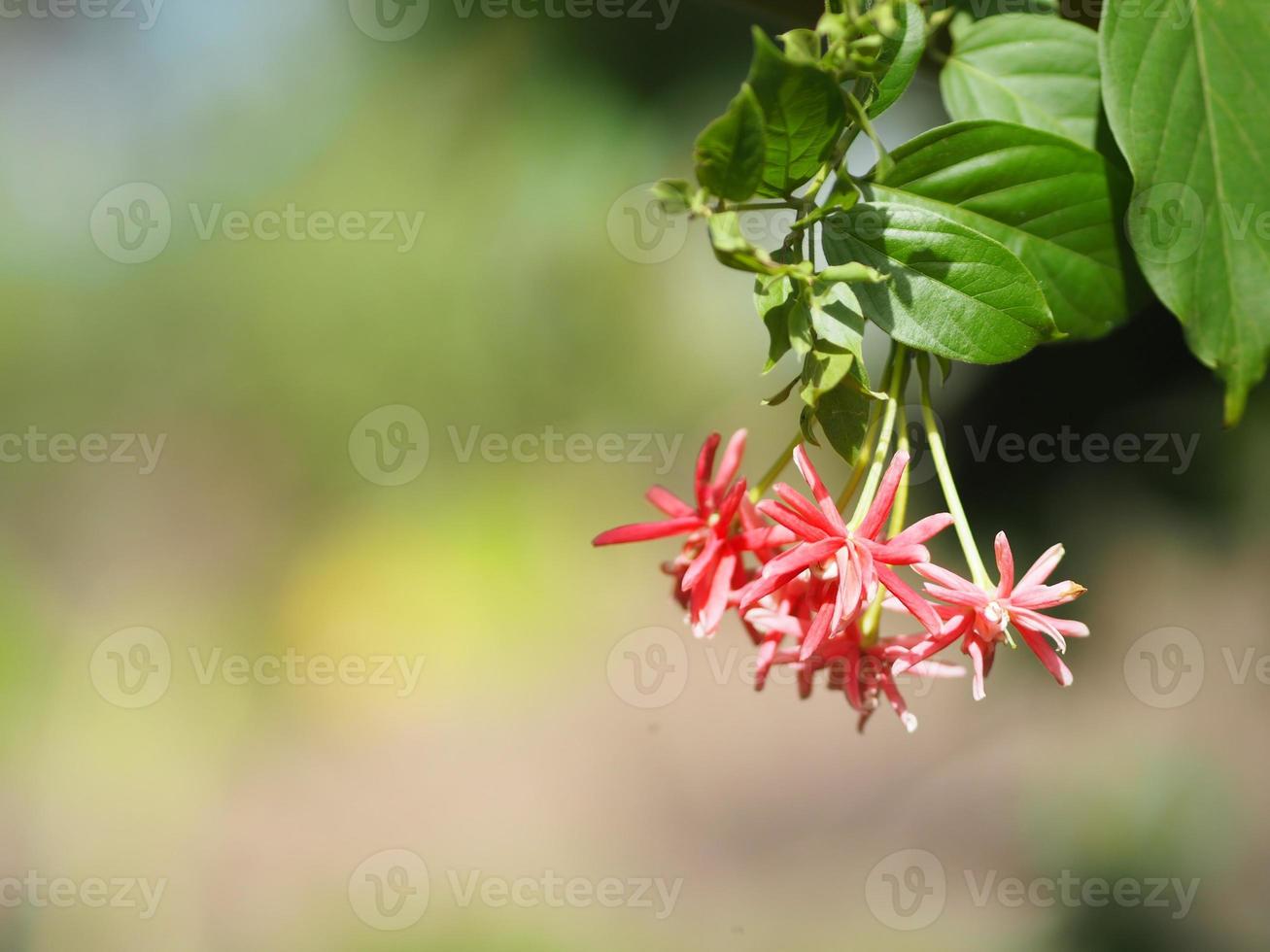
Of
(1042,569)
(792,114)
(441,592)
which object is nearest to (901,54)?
(792,114)

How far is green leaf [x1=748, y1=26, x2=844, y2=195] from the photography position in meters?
0.46

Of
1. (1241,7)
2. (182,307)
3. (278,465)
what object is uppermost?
(182,307)

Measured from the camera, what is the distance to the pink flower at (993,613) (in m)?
0.59

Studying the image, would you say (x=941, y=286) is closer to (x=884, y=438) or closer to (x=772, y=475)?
(x=884, y=438)

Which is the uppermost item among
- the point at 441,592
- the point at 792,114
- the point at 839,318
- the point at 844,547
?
the point at 792,114

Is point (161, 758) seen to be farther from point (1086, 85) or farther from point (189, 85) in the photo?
point (1086, 85)

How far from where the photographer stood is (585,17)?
1.85 metres

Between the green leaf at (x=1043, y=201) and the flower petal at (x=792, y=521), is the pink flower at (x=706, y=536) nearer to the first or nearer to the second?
the flower petal at (x=792, y=521)

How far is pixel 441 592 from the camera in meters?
3.42

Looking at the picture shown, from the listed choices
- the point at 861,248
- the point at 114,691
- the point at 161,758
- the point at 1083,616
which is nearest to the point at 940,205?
the point at 861,248

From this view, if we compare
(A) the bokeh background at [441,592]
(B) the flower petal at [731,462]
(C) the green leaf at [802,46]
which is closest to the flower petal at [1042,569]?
(B) the flower petal at [731,462]

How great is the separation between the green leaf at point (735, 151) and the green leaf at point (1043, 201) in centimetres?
13

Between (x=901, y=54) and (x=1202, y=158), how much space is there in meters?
0.22

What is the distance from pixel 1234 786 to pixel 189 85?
3644mm
